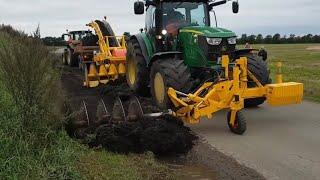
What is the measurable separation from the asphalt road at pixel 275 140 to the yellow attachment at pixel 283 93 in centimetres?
55

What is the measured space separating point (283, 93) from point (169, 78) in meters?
2.05

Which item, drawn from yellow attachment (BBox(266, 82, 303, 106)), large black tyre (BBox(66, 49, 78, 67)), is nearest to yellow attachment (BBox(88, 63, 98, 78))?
yellow attachment (BBox(266, 82, 303, 106))

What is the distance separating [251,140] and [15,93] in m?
3.90

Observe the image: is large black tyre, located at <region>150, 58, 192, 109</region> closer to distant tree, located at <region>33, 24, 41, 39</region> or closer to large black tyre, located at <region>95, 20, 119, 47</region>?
distant tree, located at <region>33, 24, 41, 39</region>

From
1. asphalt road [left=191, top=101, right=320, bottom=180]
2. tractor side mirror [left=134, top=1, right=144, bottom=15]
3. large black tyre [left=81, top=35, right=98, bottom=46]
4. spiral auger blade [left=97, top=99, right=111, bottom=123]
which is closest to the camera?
asphalt road [left=191, top=101, right=320, bottom=180]

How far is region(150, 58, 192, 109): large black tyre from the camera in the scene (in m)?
9.60

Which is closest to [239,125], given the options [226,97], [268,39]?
[226,97]

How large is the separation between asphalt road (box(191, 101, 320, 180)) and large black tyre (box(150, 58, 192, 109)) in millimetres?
767

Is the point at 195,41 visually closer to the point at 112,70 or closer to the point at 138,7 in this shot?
the point at 138,7

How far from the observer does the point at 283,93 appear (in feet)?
30.2

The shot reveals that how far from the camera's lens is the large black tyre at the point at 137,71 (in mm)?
12102

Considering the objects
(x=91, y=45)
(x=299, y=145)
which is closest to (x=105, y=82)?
(x=91, y=45)

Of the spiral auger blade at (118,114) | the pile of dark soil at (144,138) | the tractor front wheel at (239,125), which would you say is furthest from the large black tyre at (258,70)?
the pile of dark soil at (144,138)

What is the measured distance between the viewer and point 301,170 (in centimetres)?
691
